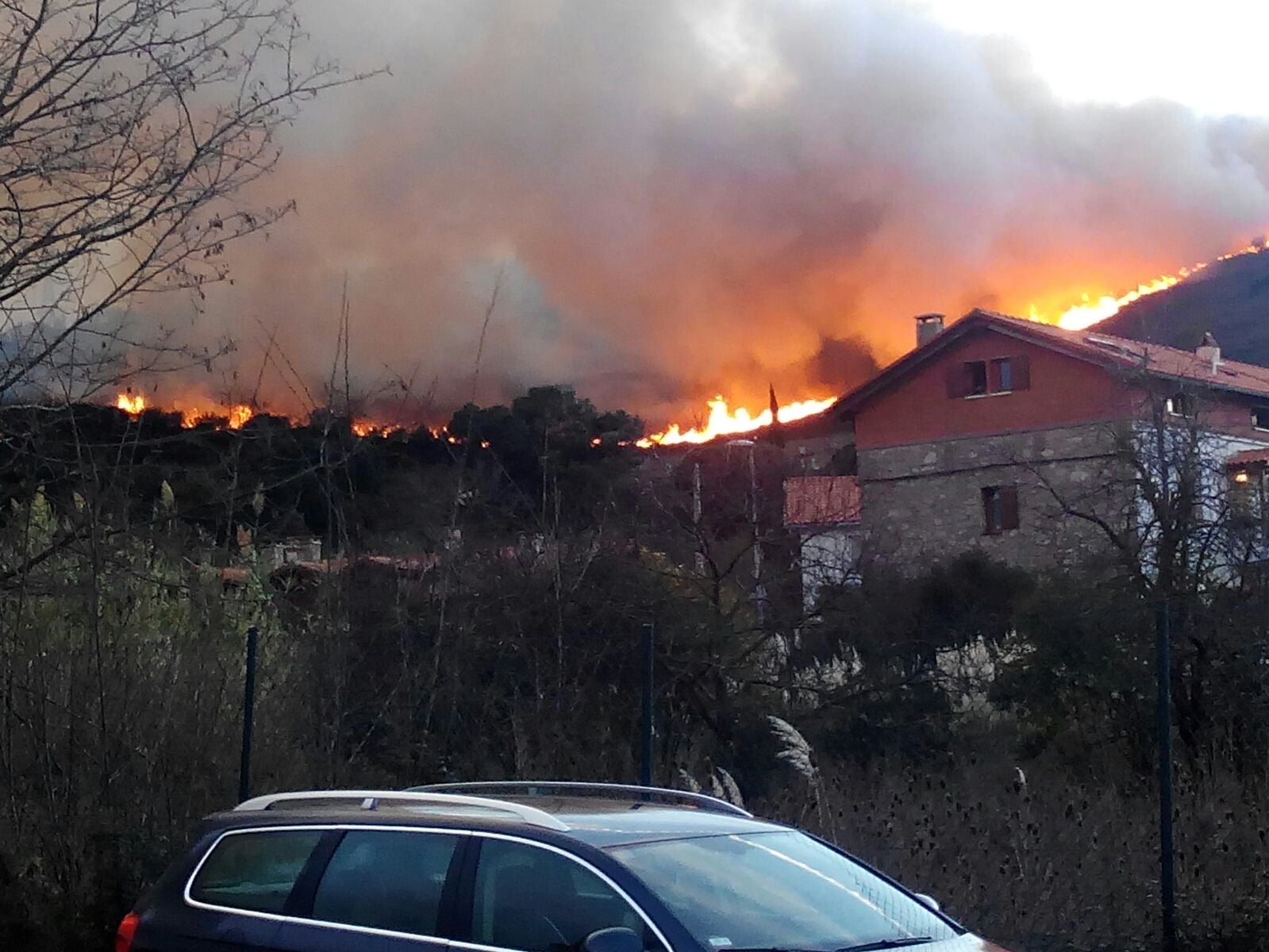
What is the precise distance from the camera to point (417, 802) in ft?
16.6

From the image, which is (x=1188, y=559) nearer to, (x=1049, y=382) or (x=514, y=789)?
(x=514, y=789)

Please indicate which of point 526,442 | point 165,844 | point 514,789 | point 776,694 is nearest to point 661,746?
point 776,694

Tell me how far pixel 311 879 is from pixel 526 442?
1505 centimetres

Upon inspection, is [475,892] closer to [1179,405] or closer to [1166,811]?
[1166,811]

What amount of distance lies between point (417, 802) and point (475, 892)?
1.98 ft

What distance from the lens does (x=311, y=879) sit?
16.3 feet

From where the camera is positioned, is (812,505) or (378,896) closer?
(378,896)

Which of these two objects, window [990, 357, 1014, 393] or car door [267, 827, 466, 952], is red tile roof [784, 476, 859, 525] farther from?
window [990, 357, 1014, 393]

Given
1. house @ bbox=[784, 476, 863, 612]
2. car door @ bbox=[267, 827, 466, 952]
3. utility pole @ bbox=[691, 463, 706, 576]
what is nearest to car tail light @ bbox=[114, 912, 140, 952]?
car door @ bbox=[267, 827, 466, 952]

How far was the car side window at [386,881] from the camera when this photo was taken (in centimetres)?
464

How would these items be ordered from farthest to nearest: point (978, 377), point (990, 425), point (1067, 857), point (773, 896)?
point (978, 377) → point (990, 425) → point (1067, 857) → point (773, 896)

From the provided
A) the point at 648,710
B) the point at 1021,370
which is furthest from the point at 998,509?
the point at 648,710

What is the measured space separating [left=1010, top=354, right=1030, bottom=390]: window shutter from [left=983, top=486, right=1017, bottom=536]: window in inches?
115

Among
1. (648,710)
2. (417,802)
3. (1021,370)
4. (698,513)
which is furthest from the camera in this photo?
(1021,370)
